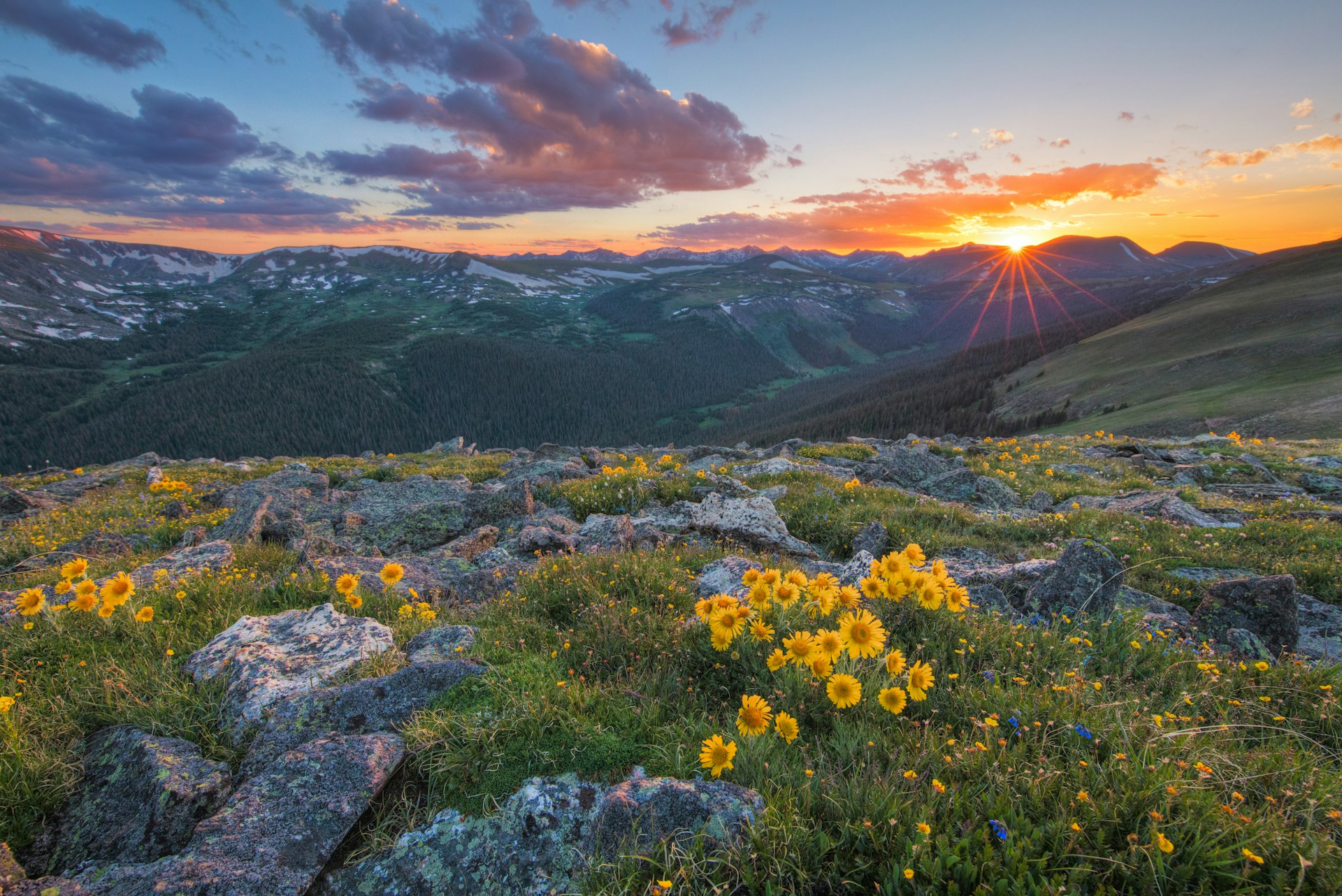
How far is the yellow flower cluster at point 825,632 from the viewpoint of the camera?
3654 mm

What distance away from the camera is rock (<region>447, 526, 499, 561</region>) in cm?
920

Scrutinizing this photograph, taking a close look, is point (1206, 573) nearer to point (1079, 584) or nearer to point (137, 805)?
point (1079, 584)

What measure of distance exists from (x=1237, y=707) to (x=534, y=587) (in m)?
6.62

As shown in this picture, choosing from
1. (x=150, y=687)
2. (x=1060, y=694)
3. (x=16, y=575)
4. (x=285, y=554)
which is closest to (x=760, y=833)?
(x=1060, y=694)

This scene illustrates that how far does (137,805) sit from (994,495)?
49.4 ft

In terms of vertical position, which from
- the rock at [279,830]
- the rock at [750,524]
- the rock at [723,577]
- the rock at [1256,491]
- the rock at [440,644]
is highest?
the rock at [279,830]

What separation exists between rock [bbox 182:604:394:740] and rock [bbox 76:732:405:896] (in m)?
0.94

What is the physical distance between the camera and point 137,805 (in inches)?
128

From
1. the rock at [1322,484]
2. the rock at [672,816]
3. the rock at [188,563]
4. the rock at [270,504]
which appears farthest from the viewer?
the rock at [1322,484]

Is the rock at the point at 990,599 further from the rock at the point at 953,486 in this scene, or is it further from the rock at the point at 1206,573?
the rock at the point at 953,486

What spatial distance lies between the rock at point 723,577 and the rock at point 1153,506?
8457mm

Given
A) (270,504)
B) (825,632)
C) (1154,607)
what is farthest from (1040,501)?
(270,504)

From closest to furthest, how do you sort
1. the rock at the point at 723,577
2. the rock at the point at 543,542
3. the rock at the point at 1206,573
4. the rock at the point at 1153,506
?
the rock at the point at 723,577 < the rock at the point at 1206,573 < the rock at the point at 543,542 < the rock at the point at 1153,506

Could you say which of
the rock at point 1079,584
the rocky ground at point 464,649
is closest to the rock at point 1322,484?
the rocky ground at point 464,649
